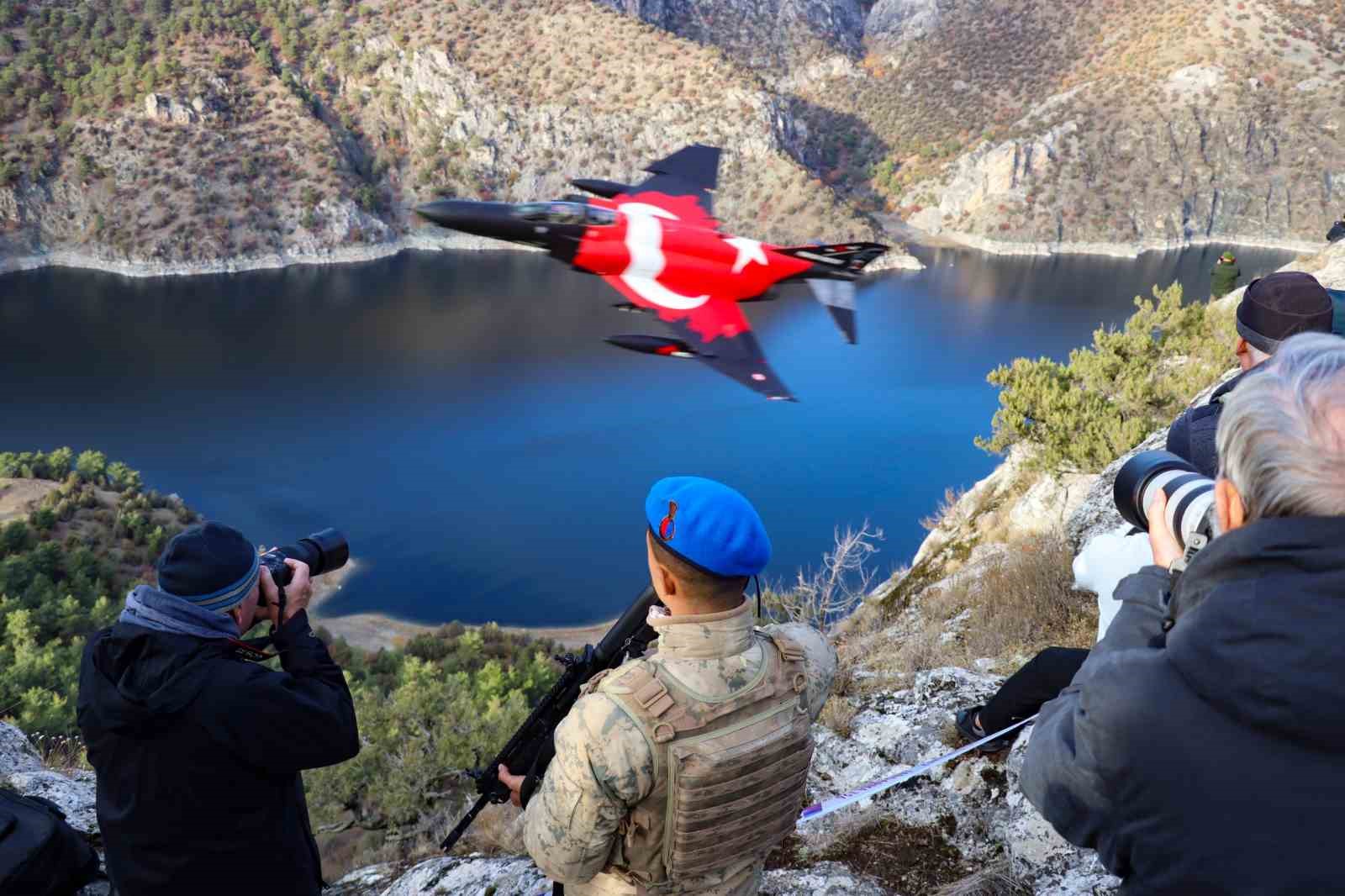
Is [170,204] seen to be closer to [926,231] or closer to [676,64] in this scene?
[676,64]

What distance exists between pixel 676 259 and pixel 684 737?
6.64ft

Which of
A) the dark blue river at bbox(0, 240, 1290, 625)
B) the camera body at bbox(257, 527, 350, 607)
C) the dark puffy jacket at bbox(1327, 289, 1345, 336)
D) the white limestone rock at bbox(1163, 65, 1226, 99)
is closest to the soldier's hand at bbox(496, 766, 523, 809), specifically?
the camera body at bbox(257, 527, 350, 607)

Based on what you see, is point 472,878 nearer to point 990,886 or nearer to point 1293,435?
point 990,886

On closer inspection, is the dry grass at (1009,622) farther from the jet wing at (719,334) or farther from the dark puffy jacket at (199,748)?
the dark puffy jacket at (199,748)

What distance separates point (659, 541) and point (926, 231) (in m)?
89.4

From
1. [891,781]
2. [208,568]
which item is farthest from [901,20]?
[208,568]

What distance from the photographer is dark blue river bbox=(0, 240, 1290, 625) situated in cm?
3366

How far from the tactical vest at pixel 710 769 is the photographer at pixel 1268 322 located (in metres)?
1.86

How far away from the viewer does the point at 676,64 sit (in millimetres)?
22531

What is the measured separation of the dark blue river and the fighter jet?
68.1ft

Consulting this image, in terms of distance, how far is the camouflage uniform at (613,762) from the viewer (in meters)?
1.84

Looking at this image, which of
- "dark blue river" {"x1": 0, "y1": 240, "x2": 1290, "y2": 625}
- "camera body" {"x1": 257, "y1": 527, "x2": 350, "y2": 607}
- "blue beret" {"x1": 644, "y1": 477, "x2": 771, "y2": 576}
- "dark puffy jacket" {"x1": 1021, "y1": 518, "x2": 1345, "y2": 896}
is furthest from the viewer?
"dark blue river" {"x1": 0, "y1": 240, "x2": 1290, "y2": 625}

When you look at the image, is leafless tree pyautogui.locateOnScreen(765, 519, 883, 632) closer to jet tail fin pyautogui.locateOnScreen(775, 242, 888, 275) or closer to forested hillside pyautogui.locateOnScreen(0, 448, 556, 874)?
jet tail fin pyautogui.locateOnScreen(775, 242, 888, 275)

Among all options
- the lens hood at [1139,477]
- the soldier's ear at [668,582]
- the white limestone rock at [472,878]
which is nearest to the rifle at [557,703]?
the white limestone rock at [472,878]
